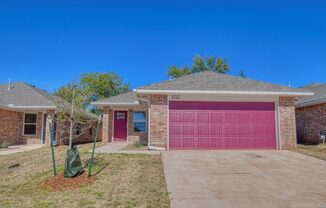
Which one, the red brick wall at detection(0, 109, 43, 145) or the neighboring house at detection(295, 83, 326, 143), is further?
the red brick wall at detection(0, 109, 43, 145)

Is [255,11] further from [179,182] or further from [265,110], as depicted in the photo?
[179,182]

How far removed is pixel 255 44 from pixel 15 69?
26299 mm

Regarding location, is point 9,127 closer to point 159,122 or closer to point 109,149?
point 109,149

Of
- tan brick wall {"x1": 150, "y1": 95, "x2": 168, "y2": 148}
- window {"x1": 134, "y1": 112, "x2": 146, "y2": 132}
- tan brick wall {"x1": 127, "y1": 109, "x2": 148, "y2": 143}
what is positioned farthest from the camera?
window {"x1": 134, "y1": 112, "x2": 146, "y2": 132}

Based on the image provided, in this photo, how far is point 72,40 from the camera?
19.3 m

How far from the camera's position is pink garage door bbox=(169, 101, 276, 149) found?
1123cm

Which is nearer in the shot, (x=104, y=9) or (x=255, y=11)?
(x=104, y=9)

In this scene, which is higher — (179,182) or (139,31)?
(139,31)

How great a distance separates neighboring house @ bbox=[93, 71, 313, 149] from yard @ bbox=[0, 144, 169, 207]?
112 inches

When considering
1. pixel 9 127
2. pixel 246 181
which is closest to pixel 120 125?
pixel 9 127

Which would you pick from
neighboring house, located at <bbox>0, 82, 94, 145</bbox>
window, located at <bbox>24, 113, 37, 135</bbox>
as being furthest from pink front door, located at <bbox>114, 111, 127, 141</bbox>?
window, located at <bbox>24, 113, 37, 135</bbox>

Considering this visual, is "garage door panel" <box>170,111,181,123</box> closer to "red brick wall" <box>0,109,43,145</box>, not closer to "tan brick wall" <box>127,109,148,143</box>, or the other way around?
"tan brick wall" <box>127,109,148,143</box>

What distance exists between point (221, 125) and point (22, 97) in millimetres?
14071

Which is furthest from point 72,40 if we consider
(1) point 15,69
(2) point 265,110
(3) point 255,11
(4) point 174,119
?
(2) point 265,110
